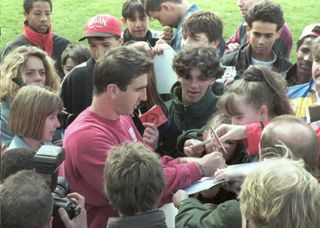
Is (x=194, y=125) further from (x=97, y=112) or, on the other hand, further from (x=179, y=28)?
Answer: (x=179, y=28)

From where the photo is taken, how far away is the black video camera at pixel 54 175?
3.08 meters

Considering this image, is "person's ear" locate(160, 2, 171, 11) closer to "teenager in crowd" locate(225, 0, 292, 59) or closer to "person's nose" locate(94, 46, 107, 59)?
"teenager in crowd" locate(225, 0, 292, 59)

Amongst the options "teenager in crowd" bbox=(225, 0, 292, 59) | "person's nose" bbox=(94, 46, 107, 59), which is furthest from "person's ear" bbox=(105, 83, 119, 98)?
"teenager in crowd" bbox=(225, 0, 292, 59)

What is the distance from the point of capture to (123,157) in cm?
313

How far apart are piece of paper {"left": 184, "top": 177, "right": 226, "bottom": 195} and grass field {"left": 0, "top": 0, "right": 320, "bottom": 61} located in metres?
10.5

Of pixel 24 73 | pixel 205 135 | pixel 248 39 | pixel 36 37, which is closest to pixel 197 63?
pixel 205 135

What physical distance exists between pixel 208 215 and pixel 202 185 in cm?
49

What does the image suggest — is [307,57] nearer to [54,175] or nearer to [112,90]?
[112,90]

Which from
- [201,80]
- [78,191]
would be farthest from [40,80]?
[78,191]

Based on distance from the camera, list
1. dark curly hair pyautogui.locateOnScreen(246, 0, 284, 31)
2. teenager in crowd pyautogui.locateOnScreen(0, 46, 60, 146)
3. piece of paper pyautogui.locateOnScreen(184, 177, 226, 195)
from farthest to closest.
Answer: dark curly hair pyautogui.locateOnScreen(246, 0, 284, 31)
teenager in crowd pyautogui.locateOnScreen(0, 46, 60, 146)
piece of paper pyautogui.locateOnScreen(184, 177, 226, 195)

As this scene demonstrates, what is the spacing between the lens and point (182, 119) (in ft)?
16.0

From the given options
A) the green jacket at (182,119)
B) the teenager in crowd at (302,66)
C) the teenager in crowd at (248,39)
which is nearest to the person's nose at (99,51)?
the green jacket at (182,119)

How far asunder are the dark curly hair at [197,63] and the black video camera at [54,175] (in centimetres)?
191

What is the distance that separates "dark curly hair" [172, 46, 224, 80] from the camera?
4.86 meters
